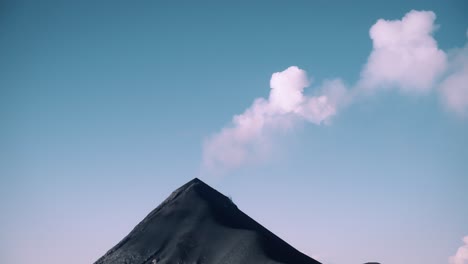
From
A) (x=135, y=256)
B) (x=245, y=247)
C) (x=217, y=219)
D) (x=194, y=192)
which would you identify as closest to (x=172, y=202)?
(x=194, y=192)

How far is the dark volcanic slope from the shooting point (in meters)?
81.6

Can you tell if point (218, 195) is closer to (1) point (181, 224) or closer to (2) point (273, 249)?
(1) point (181, 224)

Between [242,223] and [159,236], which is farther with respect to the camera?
[242,223]

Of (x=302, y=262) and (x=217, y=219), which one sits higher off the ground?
(x=217, y=219)

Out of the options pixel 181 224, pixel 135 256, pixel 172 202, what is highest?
pixel 172 202

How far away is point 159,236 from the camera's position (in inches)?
3627

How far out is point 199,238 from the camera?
293 ft

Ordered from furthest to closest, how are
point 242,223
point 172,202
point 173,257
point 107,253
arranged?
point 172,202 < point 242,223 < point 107,253 < point 173,257

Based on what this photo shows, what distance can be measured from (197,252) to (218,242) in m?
5.01

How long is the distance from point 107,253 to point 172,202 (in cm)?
2120

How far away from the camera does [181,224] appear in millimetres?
95875

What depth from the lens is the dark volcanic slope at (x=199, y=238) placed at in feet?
268

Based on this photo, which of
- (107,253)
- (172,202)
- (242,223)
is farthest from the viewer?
(172,202)

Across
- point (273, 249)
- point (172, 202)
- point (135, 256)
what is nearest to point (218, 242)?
point (273, 249)
